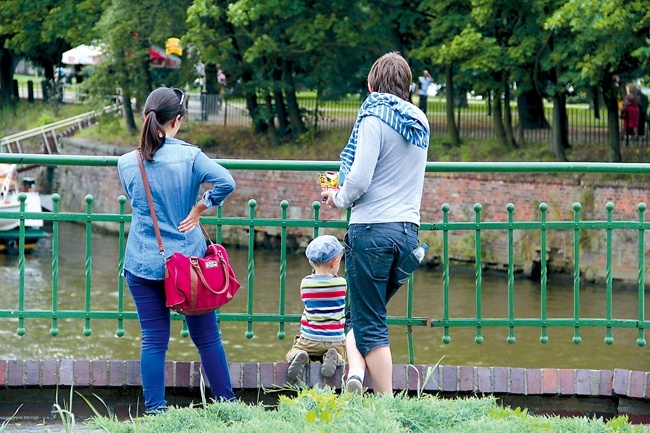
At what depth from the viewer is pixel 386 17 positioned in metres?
27.1

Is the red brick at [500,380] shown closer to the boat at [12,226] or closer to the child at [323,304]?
the child at [323,304]

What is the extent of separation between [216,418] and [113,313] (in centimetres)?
201

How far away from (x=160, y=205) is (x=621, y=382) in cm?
254

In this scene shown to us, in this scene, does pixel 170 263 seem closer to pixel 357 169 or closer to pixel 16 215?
pixel 357 169

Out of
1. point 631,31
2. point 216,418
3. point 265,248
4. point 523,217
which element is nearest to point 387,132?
point 216,418

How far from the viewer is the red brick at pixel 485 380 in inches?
237

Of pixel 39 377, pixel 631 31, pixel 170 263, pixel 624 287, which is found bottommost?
pixel 624 287

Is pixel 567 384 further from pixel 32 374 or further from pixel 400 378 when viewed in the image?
pixel 32 374

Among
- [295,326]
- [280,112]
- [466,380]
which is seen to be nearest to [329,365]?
[466,380]

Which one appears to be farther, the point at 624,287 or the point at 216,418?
the point at 624,287

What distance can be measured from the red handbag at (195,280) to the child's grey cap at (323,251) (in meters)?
0.80

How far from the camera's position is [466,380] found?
603cm

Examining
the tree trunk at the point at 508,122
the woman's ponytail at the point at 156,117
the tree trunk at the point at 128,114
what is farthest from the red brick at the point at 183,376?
the tree trunk at the point at 128,114

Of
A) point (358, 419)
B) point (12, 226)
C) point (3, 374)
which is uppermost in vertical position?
point (358, 419)
